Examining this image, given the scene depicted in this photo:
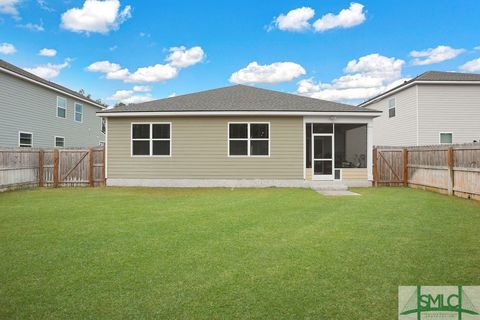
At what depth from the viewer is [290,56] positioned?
24766mm

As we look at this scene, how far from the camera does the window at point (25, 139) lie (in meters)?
17.7

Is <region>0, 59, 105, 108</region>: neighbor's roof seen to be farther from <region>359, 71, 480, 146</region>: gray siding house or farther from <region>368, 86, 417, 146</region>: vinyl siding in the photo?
<region>368, 86, 417, 146</region>: vinyl siding

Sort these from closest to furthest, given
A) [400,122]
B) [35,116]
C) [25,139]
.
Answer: [25,139] → [35,116] → [400,122]

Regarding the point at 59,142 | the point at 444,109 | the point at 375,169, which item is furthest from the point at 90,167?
the point at 444,109

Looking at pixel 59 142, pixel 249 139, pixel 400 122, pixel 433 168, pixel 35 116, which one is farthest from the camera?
pixel 59 142

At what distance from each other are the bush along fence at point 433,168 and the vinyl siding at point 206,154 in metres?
3.92

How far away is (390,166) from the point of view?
14461 millimetres

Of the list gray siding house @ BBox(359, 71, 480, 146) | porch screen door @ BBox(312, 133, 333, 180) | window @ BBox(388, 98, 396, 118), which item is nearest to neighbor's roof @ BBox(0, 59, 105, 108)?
porch screen door @ BBox(312, 133, 333, 180)

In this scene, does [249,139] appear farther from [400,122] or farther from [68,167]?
[400,122]

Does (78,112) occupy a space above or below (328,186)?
above

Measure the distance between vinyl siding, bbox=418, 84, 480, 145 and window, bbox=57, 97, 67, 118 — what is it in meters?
21.9

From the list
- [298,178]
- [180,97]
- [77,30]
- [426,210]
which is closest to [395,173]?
[298,178]

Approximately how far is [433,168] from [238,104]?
8172 millimetres

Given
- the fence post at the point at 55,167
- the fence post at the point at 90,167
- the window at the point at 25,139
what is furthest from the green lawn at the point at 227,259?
the window at the point at 25,139
